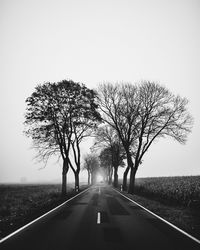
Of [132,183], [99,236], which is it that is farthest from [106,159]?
[99,236]

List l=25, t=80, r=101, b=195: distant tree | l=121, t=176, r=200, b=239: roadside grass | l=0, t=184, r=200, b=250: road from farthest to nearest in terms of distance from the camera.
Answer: l=25, t=80, r=101, b=195: distant tree
l=121, t=176, r=200, b=239: roadside grass
l=0, t=184, r=200, b=250: road

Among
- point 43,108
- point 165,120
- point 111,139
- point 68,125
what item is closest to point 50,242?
point 43,108

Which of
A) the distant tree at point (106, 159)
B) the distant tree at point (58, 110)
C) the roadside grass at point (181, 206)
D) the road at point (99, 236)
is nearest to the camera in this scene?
the road at point (99, 236)

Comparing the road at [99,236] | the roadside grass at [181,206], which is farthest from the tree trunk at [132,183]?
the road at [99,236]

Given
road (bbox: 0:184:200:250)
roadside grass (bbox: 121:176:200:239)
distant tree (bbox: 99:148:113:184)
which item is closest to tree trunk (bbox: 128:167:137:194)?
roadside grass (bbox: 121:176:200:239)

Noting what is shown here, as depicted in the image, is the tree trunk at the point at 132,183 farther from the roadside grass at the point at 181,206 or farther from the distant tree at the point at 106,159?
the distant tree at the point at 106,159

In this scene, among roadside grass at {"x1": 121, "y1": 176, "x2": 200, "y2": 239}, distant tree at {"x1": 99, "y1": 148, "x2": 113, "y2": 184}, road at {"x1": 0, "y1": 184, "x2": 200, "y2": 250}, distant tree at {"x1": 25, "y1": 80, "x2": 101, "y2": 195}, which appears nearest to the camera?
road at {"x1": 0, "y1": 184, "x2": 200, "y2": 250}

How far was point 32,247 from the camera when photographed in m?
5.57

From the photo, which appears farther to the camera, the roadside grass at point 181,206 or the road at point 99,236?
the roadside grass at point 181,206

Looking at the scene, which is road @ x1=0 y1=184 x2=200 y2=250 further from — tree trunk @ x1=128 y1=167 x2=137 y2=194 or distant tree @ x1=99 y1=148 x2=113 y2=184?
distant tree @ x1=99 y1=148 x2=113 y2=184

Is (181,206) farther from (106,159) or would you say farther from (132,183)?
(106,159)

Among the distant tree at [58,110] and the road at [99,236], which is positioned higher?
the distant tree at [58,110]

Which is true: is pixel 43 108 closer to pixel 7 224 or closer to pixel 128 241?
pixel 7 224

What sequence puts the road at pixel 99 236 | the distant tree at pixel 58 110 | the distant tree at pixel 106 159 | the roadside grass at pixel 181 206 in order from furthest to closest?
the distant tree at pixel 106 159, the distant tree at pixel 58 110, the roadside grass at pixel 181 206, the road at pixel 99 236
